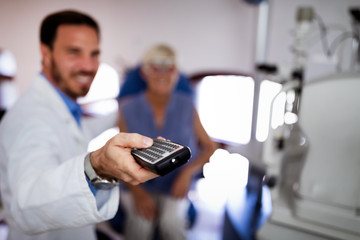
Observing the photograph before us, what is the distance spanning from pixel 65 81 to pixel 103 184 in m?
0.25

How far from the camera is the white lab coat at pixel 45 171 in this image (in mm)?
420

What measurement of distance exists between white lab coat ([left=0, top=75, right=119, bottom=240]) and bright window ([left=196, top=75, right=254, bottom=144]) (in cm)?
94

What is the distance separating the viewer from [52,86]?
542 millimetres

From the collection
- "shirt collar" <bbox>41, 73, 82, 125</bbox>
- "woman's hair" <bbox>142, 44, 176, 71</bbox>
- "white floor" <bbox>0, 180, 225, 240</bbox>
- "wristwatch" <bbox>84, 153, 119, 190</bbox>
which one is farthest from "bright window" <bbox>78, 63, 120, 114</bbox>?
"white floor" <bbox>0, 180, 225, 240</bbox>

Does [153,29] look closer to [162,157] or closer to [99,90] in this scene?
[99,90]

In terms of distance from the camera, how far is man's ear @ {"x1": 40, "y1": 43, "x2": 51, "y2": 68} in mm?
490

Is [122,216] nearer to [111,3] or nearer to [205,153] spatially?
[205,153]

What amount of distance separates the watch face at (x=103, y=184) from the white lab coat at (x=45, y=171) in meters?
0.02

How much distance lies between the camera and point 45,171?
Answer: 0.45 metres

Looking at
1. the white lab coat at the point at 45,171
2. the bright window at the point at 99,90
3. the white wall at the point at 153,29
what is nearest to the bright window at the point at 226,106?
the white wall at the point at 153,29

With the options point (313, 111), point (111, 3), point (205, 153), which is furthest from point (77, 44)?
point (205, 153)

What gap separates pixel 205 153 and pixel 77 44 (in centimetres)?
93

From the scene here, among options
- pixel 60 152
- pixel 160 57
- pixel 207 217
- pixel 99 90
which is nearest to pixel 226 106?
pixel 160 57

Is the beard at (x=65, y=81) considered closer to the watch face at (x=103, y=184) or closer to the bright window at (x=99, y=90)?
the bright window at (x=99, y=90)
